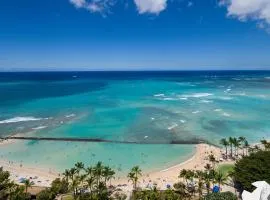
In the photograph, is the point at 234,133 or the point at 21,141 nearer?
the point at 21,141

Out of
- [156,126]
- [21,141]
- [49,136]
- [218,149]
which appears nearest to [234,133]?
[218,149]

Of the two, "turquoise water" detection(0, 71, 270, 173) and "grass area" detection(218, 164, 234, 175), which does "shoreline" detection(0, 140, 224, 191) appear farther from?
"grass area" detection(218, 164, 234, 175)

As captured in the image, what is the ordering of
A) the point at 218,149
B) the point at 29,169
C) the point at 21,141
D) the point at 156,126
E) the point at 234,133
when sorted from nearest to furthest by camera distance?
the point at 29,169 < the point at 218,149 < the point at 21,141 < the point at 234,133 < the point at 156,126

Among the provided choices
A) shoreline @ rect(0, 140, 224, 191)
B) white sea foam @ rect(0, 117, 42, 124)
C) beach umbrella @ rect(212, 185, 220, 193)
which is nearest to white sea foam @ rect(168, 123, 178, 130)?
shoreline @ rect(0, 140, 224, 191)

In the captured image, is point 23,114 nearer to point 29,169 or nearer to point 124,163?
point 29,169

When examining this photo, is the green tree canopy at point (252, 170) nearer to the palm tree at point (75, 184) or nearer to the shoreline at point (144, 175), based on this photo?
the shoreline at point (144, 175)

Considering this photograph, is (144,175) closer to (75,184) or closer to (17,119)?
(75,184)

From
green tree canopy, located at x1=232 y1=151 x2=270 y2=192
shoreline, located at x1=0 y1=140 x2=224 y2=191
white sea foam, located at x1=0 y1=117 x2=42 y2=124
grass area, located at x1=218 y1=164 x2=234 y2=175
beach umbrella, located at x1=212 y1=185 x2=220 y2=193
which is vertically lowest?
shoreline, located at x1=0 y1=140 x2=224 y2=191

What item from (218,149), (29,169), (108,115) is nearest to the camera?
(29,169)

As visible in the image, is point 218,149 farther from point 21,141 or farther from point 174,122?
point 21,141
